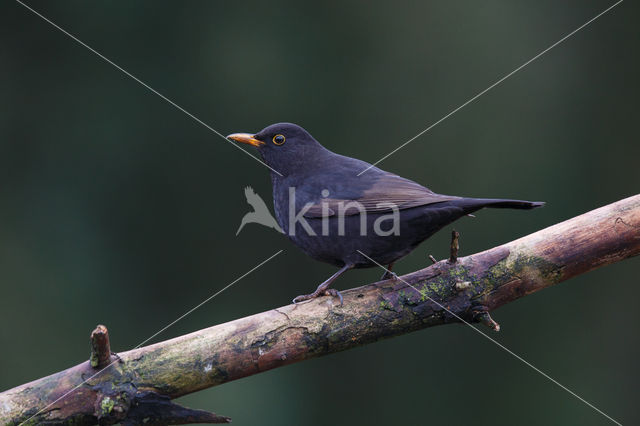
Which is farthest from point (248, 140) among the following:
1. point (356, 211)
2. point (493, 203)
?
point (493, 203)

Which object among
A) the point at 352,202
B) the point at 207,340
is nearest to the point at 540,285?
the point at 352,202

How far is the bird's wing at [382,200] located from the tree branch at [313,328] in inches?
15.5

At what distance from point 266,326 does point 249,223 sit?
2664mm

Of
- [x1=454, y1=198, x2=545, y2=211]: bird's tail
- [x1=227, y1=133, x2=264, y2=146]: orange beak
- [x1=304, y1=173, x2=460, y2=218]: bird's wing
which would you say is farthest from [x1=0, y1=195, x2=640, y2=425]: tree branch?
[x1=227, y1=133, x2=264, y2=146]: orange beak

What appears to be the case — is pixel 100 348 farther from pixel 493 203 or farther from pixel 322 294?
pixel 493 203

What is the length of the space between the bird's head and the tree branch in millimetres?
1126

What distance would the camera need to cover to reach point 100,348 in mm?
2938

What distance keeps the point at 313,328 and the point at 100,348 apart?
1.02 metres

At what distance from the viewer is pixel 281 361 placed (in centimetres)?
320

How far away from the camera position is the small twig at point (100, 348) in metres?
2.87

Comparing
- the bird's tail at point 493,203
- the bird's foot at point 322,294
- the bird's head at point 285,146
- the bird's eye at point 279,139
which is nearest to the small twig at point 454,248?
the bird's tail at point 493,203

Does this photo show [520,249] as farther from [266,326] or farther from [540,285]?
[266,326]

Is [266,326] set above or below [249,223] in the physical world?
below

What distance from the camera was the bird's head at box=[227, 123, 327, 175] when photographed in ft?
14.0
